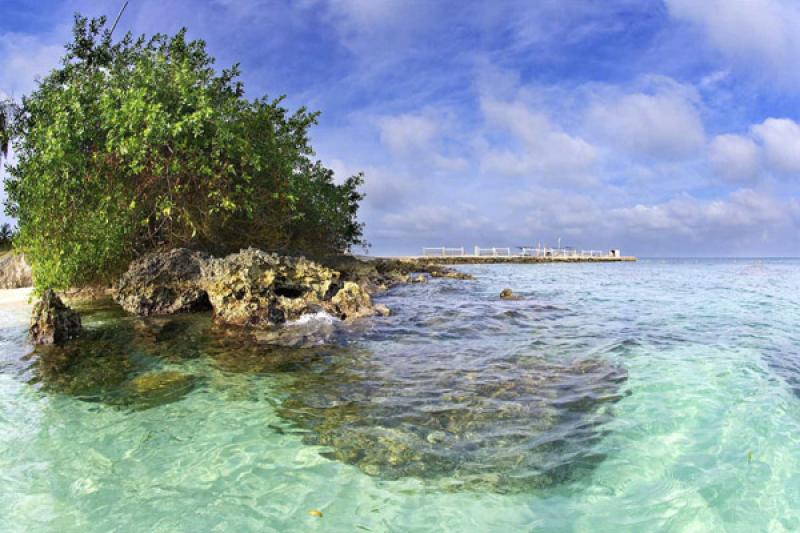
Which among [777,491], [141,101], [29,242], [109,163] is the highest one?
[141,101]

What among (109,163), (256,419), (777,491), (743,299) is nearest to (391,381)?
(256,419)

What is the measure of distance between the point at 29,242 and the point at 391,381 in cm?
1407

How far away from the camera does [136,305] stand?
1438 cm

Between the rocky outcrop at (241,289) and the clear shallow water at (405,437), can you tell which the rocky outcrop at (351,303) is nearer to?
the rocky outcrop at (241,289)

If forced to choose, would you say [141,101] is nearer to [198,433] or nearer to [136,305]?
[136,305]

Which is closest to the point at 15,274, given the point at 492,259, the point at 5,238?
the point at 5,238

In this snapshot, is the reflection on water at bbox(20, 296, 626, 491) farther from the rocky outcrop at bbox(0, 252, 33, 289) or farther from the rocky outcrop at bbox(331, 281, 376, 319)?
the rocky outcrop at bbox(0, 252, 33, 289)

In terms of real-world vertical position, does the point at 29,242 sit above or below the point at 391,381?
above

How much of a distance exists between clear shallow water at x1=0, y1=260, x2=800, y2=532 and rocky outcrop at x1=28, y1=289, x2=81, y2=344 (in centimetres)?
A: 70

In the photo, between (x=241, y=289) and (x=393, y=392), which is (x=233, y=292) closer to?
(x=241, y=289)

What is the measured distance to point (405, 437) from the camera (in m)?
5.16

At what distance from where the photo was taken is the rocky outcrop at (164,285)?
14.5m

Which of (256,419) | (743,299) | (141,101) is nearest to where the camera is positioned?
(256,419)

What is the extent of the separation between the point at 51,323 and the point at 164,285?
4.23 meters
